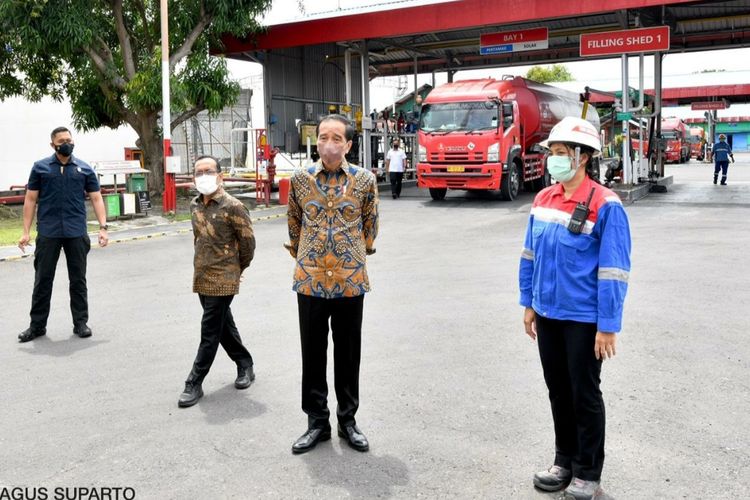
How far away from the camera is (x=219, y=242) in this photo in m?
5.02

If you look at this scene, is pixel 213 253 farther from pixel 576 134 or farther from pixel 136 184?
pixel 136 184

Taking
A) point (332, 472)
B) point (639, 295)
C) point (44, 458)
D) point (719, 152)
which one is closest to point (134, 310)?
point (44, 458)

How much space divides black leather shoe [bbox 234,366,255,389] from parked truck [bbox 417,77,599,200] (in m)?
14.4

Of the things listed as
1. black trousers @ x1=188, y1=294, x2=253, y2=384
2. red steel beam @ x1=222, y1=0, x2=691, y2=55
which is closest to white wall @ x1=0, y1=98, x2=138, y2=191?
red steel beam @ x1=222, y1=0, x2=691, y2=55

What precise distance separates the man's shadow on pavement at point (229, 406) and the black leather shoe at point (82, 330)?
2.09 meters

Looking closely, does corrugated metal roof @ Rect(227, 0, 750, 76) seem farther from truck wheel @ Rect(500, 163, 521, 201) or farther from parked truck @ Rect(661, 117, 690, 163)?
parked truck @ Rect(661, 117, 690, 163)

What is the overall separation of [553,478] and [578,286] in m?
0.98

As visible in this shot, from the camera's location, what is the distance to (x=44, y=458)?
4.05 m

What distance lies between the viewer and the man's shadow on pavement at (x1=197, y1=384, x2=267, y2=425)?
15.3ft

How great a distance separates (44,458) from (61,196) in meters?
3.33

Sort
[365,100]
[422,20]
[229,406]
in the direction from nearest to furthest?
[229,406]
[422,20]
[365,100]

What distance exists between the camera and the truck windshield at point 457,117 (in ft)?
63.4

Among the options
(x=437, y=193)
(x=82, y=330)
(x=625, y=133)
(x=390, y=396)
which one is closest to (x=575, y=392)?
(x=390, y=396)

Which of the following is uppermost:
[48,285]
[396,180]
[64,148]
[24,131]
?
[24,131]
